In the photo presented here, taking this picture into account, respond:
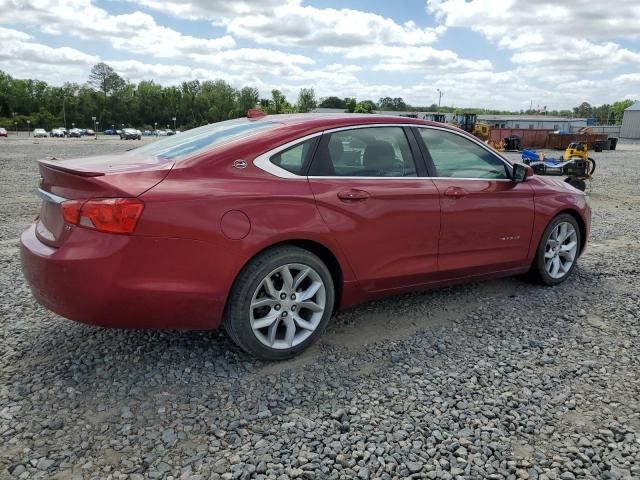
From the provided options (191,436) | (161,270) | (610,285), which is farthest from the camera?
(610,285)

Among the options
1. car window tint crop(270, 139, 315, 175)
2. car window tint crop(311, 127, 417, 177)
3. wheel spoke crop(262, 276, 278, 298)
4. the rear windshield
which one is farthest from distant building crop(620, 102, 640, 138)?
wheel spoke crop(262, 276, 278, 298)

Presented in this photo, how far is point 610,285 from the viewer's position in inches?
204

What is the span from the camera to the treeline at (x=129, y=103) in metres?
108

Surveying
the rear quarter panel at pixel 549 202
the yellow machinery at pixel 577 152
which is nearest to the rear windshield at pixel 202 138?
the rear quarter panel at pixel 549 202

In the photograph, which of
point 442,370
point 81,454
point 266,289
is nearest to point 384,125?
point 266,289

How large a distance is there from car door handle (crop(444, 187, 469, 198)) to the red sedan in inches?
0.7

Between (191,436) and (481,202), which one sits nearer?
(191,436)

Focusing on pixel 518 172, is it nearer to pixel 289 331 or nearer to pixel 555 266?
pixel 555 266

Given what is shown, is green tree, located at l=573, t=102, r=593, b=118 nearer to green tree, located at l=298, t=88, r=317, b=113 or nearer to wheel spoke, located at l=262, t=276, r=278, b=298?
green tree, located at l=298, t=88, r=317, b=113

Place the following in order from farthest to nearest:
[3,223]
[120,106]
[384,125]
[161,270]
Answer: [120,106] < [3,223] < [384,125] < [161,270]

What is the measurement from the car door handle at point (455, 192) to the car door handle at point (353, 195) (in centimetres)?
80

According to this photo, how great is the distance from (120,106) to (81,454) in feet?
402

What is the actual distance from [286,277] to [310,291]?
211mm

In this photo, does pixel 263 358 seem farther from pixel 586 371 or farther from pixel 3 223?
pixel 3 223
